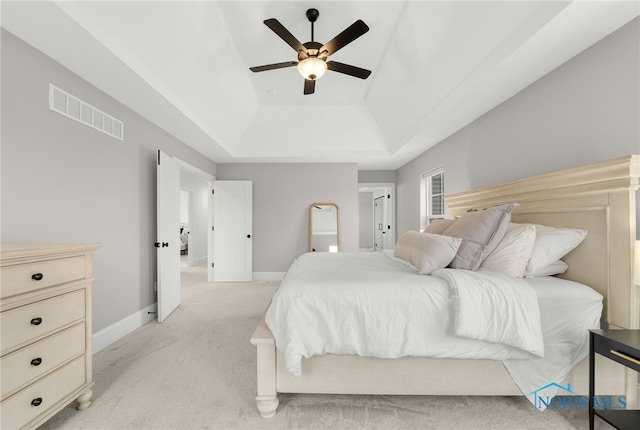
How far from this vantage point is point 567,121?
198cm

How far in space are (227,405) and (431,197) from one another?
4084mm

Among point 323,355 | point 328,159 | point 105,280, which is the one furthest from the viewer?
point 328,159

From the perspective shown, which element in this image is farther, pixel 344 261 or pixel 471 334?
pixel 344 261

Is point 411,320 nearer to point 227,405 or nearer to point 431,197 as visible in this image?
point 227,405

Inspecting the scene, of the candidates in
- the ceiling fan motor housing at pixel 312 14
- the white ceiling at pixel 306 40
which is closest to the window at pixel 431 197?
the white ceiling at pixel 306 40

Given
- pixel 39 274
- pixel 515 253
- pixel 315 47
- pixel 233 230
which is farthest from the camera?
pixel 233 230

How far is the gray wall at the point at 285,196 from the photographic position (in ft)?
Answer: 17.0

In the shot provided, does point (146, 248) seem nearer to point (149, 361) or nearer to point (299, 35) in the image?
point (149, 361)

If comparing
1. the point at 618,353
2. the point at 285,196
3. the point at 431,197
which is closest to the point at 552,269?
the point at 618,353

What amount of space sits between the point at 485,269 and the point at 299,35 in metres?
2.65

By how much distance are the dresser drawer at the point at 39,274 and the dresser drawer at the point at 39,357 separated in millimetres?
286

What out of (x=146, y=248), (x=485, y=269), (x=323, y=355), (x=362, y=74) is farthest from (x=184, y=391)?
(x=362, y=74)

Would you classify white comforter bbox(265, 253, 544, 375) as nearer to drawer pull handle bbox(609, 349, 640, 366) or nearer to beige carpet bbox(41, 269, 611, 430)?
drawer pull handle bbox(609, 349, 640, 366)

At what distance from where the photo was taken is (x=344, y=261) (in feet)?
8.41
